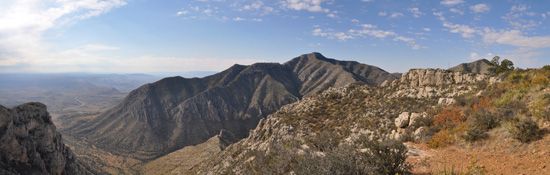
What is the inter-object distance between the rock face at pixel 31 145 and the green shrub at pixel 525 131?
1839 inches

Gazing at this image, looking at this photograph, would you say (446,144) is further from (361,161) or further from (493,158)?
(361,161)

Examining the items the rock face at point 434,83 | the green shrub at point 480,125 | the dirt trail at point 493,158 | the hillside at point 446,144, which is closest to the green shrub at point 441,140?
the hillside at point 446,144

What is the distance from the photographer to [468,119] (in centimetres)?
1800

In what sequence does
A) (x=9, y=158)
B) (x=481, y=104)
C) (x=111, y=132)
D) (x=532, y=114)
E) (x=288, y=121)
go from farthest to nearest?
1. (x=111, y=132)
2. (x=9, y=158)
3. (x=288, y=121)
4. (x=481, y=104)
5. (x=532, y=114)

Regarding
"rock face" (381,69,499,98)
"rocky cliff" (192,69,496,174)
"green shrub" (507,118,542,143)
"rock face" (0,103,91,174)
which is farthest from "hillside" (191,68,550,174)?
"rock face" (0,103,91,174)

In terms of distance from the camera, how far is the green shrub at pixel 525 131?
1426 cm

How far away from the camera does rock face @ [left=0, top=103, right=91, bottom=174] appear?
51.3 m

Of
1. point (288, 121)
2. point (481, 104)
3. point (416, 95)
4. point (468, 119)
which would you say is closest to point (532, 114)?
point (468, 119)

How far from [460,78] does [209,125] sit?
506ft

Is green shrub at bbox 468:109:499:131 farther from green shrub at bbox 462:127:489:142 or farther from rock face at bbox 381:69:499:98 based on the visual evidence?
rock face at bbox 381:69:499:98

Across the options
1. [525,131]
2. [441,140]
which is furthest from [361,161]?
[525,131]

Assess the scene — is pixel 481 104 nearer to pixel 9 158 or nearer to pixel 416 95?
pixel 416 95

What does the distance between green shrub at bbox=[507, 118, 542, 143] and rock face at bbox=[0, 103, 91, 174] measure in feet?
153

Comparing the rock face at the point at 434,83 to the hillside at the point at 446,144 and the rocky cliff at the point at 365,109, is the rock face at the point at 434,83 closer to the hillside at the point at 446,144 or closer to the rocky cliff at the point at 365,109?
the rocky cliff at the point at 365,109
